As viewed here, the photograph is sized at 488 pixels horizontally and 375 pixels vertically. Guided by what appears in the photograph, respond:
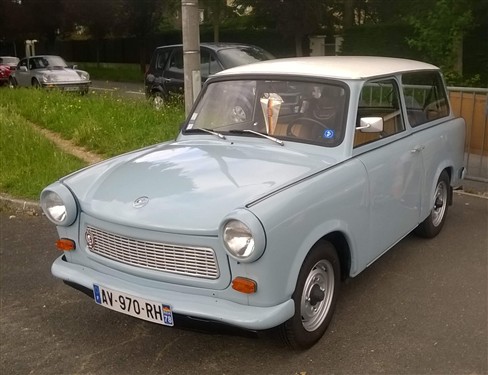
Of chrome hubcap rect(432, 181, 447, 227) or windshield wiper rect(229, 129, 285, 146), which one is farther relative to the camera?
chrome hubcap rect(432, 181, 447, 227)

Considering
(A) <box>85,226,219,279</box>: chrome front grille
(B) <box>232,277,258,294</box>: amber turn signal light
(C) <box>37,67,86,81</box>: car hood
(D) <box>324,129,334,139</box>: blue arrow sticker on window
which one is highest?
(D) <box>324,129,334,139</box>: blue arrow sticker on window

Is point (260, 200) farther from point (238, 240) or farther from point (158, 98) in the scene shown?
point (158, 98)

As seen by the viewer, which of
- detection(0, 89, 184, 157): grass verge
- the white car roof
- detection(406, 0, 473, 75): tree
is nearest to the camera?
the white car roof

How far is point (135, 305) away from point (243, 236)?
0.76 meters

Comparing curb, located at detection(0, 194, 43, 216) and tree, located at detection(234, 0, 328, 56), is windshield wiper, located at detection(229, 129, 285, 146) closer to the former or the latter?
curb, located at detection(0, 194, 43, 216)

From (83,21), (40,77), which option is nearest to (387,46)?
(40,77)

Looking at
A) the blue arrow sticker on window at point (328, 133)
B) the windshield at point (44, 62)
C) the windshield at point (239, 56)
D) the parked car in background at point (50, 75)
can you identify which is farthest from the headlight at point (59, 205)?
the windshield at point (44, 62)

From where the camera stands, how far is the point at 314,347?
137 inches

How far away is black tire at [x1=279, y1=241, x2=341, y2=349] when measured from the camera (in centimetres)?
322

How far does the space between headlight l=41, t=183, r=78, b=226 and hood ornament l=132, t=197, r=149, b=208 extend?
44 cm

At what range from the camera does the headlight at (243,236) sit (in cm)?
285

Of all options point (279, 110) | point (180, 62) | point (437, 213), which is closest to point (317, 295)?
point (279, 110)

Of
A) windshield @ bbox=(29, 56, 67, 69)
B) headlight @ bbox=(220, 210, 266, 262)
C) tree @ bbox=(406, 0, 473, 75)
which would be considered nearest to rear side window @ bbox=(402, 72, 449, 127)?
headlight @ bbox=(220, 210, 266, 262)

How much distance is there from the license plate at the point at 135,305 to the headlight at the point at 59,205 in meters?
0.46
